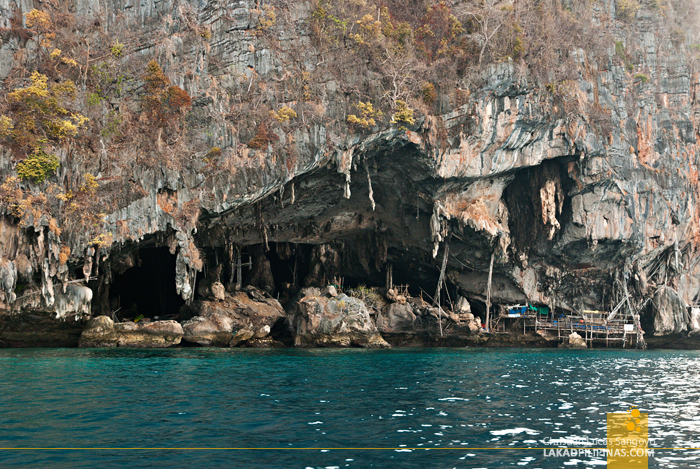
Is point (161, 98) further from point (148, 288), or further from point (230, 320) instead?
point (148, 288)

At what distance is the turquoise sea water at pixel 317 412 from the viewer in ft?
31.3

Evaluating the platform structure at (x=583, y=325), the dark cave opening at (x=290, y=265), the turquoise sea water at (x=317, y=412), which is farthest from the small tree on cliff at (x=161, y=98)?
the platform structure at (x=583, y=325)

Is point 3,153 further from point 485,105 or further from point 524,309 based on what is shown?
point 524,309

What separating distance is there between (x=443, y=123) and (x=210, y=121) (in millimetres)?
13548

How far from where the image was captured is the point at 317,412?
516 inches

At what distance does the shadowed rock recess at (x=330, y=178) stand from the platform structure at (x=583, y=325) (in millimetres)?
755

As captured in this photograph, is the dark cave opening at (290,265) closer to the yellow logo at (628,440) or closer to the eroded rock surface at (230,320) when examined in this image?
the eroded rock surface at (230,320)

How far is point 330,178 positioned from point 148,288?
18.0 metres

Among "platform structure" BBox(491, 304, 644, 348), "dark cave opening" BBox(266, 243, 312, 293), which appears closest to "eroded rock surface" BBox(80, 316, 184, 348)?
"dark cave opening" BBox(266, 243, 312, 293)

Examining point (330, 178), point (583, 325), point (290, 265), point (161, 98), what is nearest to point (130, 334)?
point (161, 98)

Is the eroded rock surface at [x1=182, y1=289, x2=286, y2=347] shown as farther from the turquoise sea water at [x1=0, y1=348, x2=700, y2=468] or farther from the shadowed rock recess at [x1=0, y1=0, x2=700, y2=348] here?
the turquoise sea water at [x1=0, y1=348, x2=700, y2=468]

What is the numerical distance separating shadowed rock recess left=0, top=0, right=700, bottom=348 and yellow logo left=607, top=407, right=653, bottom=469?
21461 millimetres

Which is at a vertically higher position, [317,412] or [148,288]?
[148,288]

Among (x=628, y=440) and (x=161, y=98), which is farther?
(x=161, y=98)
